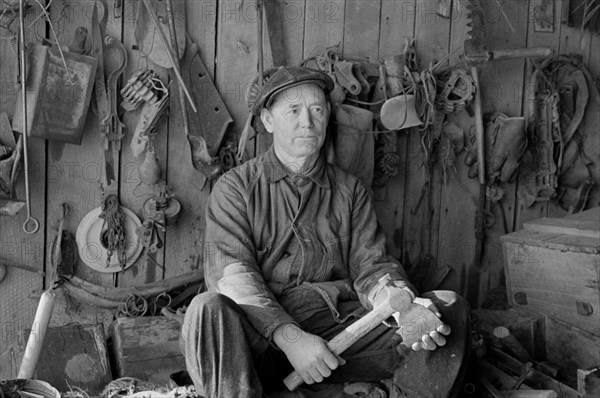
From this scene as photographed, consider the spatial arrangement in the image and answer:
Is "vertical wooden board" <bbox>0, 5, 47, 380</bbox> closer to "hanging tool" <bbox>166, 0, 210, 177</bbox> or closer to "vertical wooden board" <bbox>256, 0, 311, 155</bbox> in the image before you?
"hanging tool" <bbox>166, 0, 210, 177</bbox>

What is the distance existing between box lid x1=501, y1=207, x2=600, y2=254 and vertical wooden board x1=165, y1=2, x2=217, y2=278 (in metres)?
1.50

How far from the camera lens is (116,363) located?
128 inches

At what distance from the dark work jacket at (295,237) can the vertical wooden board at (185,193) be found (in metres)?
0.47

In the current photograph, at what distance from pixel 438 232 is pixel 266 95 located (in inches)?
56.2

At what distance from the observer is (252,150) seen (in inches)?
149

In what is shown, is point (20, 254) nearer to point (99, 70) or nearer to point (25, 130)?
point (25, 130)

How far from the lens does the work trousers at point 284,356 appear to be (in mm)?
2662

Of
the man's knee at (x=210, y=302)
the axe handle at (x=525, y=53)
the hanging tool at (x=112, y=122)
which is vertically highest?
the axe handle at (x=525, y=53)

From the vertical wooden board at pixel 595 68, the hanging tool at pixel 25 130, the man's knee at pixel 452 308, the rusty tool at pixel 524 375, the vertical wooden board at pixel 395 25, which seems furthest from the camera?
the vertical wooden board at pixel 595 68

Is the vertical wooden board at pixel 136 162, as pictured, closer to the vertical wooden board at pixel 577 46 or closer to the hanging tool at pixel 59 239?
the hanging tool at pixel 59 239

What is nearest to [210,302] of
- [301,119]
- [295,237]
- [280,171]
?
[295,237]

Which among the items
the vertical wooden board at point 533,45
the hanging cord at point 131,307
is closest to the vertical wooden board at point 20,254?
the hanging cord at point 131,307

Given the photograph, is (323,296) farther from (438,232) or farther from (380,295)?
(438,232)

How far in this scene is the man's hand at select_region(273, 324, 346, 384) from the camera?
9.09 ft
